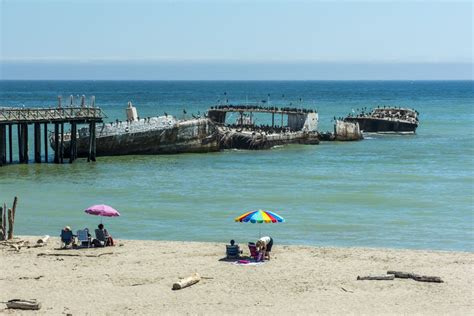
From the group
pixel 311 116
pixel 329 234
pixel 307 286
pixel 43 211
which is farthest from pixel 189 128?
pixel 307 286

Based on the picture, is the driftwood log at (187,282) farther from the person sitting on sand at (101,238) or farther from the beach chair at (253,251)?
the person sitting on sand at (101,238)

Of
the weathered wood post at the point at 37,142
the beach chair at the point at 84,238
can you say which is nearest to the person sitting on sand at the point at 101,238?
the beach chair at the point at 84,238

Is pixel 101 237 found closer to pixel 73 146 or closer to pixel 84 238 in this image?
pixel 84 238

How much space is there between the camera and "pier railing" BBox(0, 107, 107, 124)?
2030 inches

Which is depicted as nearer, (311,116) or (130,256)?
(130,256)

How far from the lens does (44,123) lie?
178ft

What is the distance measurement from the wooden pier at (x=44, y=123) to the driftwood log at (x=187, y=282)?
3066 centimetres

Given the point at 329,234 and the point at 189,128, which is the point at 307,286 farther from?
the point at 189,128

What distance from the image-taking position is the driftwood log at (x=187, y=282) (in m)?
22.4

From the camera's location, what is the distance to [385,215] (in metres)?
36.2

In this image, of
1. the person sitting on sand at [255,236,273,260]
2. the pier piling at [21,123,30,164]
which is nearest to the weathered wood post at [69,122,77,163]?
the pier piling at [21,123,30,164]

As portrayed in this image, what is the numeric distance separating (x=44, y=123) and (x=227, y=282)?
33.6m

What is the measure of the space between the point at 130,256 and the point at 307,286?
6.02m

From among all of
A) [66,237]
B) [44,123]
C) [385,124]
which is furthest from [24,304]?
[385,124]
